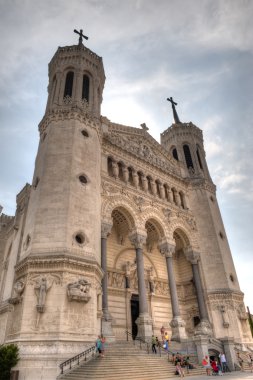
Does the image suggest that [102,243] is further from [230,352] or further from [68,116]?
[230,352]

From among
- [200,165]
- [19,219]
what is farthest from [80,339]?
[200,165]

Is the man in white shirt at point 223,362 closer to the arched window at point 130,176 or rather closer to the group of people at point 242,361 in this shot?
the group of people at point 242,361

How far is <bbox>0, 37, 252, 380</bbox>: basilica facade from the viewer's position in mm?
13430

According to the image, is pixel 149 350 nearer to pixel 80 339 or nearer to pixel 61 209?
pixel 80 339

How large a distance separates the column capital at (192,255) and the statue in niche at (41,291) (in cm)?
1431

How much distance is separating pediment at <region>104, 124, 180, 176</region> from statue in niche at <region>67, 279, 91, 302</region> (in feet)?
42.3

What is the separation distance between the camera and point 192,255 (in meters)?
24.4

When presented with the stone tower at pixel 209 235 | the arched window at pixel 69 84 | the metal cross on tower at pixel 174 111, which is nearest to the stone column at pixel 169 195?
the stone tower at pixel 209 235

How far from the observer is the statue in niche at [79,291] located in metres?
13.4

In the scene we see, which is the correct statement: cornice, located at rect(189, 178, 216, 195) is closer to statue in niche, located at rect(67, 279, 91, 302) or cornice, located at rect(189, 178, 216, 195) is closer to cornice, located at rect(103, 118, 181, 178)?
cornice, located at rect(103, 118, 181, 178)

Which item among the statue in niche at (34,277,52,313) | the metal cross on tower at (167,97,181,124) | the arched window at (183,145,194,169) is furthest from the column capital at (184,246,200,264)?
the metal cross on tower at (167,97,181,124)

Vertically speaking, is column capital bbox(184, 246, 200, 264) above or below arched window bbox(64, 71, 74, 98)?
below

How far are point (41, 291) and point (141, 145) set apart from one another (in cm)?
1777

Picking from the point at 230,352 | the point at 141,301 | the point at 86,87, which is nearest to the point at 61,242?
the point at 141,301
